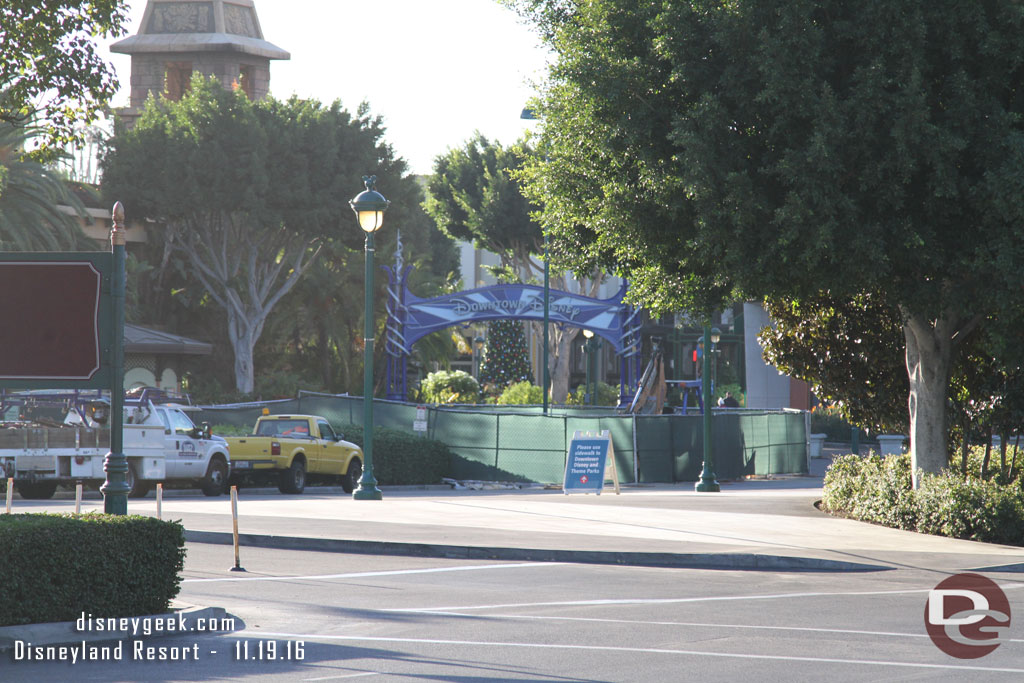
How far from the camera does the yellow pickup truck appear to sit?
1078 inches

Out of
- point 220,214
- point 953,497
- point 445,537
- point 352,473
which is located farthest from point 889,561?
point 220,214

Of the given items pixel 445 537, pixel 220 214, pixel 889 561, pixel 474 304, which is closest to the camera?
pixel 889 561

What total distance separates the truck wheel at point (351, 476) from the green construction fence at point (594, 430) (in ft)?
3.78

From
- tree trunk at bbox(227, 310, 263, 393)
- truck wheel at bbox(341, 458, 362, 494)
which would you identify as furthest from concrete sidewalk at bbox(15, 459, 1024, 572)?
tree trunk at bbox(227, 310, 263, 393)

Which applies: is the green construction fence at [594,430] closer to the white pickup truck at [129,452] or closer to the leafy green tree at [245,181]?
the white pickup truck at [129,452]

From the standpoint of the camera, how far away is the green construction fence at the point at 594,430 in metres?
30.3

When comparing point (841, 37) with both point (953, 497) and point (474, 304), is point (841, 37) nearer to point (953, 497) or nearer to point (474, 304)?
point (953, 497)

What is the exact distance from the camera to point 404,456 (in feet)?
102

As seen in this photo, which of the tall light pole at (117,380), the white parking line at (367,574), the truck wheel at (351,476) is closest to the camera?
the tall light pole at (117,380)

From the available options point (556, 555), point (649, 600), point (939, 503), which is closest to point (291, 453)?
point (556, 555)

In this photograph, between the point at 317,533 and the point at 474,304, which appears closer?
the point at 317,533

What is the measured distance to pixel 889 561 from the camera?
14750 millimetres

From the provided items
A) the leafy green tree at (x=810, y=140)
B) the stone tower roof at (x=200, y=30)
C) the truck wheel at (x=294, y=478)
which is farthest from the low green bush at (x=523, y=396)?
the stone tower roof at (x=200, y=30)

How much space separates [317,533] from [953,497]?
839cm
